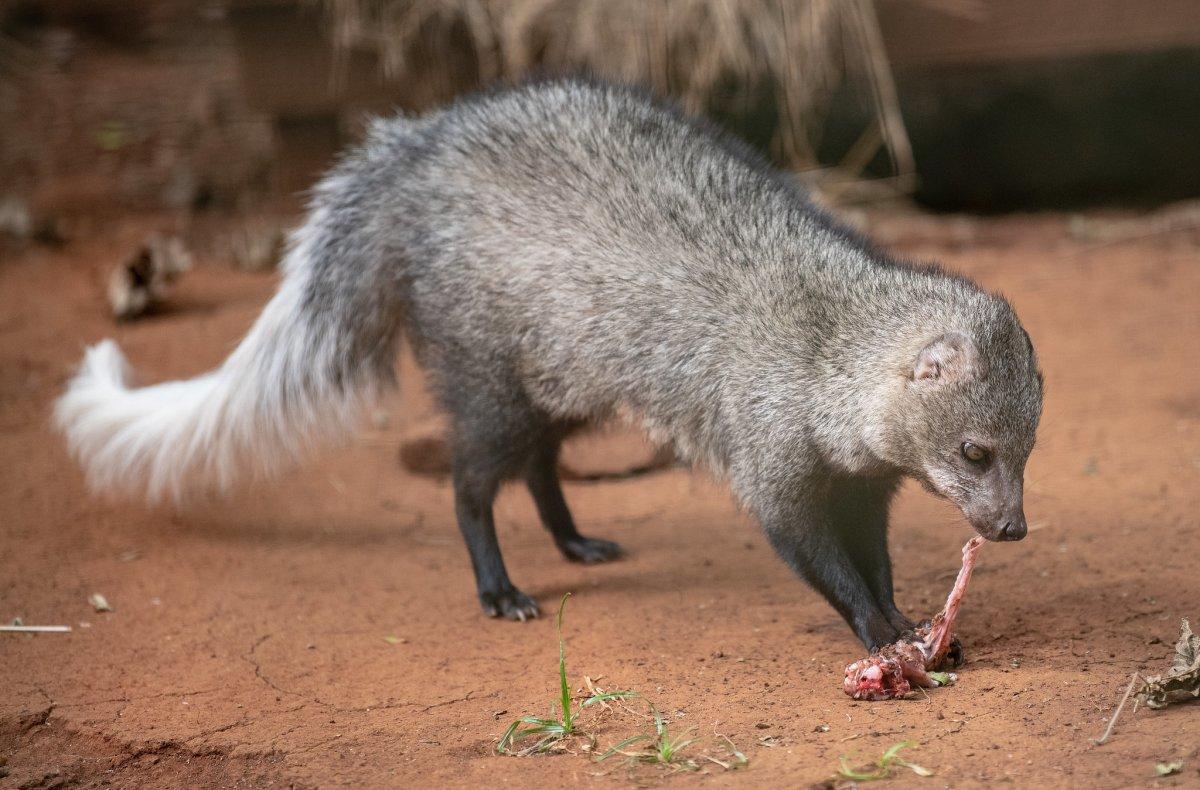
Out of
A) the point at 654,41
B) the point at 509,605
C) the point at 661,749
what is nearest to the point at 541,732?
the point at 661,749

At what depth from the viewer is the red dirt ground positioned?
356 cm

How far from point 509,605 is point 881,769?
2138 mm

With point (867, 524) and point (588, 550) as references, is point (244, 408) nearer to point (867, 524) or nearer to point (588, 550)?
point (588, 550)

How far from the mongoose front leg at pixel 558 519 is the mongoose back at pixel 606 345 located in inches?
0.5

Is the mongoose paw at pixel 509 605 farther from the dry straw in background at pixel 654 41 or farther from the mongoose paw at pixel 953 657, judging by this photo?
the dry straw in background at pixel 654 41

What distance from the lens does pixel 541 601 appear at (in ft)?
17.1

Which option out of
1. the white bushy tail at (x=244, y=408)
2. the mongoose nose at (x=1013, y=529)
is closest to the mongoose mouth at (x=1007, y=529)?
the mongoose nose at (x=1013, y=529)

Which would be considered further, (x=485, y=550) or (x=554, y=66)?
(x=554, y=66)

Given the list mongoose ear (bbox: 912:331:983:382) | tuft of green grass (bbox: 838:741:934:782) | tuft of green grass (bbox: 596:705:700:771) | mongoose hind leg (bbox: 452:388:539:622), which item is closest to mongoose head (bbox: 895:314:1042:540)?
mongoose ear (bbox: 912:331:983:382)

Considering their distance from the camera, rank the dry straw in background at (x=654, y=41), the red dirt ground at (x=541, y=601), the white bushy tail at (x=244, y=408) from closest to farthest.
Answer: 1. the red dirt ground at (x=541, y=601)
2. the white bushy tail at (x=244, y=408)
3. the dry straw in background at (x=654, y=41)

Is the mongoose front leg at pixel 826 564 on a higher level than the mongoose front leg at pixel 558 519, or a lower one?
higher

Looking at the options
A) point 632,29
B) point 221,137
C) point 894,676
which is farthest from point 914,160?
point 894,676

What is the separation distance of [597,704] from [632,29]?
17.7ft

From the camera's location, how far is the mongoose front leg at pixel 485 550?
502 centimetres
